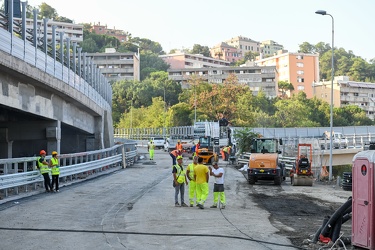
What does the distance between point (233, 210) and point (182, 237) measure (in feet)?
16.8

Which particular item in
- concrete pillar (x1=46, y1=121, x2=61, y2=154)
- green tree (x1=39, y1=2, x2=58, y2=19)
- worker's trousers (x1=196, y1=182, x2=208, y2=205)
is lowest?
worker's trousers (x1=196, y1=182, x2=208, y2=205)

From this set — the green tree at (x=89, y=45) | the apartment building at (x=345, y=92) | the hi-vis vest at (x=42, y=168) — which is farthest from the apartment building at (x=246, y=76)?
the hi-vis vest at (x=42, y=168)

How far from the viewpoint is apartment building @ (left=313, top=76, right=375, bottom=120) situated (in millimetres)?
137000

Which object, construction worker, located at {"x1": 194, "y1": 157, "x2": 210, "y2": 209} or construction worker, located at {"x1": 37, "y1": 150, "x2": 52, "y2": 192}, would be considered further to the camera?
construction worker, located at {"x1": 37, "y1": 150, "x2": 52, "y2": 192}

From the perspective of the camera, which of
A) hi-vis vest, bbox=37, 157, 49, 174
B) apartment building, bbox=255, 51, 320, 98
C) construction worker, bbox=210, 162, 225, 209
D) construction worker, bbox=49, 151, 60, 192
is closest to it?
construction worker, bbox=210, 162, 225, 209

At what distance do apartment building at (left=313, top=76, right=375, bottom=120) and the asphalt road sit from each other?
12023 centimetres

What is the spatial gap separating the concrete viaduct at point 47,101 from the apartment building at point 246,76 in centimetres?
9857

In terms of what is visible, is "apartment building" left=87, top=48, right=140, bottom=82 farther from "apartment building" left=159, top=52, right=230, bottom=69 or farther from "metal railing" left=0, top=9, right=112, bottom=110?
"metal railing" left=0, top=9, right=112, bottom=110

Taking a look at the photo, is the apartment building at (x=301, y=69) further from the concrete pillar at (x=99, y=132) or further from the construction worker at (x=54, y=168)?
the construction worker at (x=54, y=168)

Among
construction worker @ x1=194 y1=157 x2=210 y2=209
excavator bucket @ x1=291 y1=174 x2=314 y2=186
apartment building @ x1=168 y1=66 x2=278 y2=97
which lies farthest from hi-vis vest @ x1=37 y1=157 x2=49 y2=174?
apartment building @ x1=168 y1=66 x2=278 y2=97

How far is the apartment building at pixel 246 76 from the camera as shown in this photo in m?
139

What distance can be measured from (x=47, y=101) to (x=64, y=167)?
4.30 metres

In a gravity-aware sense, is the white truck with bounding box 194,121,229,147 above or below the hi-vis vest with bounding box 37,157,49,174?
above

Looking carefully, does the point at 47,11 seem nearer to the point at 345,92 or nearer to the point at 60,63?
the point at 345,92
